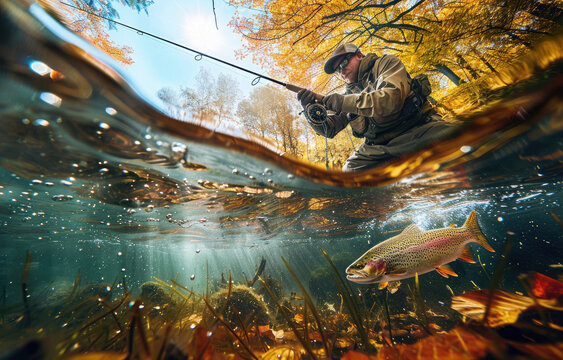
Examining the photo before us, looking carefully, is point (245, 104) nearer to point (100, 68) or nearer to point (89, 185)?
point (100, 68)

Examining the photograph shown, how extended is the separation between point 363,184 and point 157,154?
5.70 metres

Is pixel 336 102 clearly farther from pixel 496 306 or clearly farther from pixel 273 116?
pixel 496 306

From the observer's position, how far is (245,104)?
5.37m

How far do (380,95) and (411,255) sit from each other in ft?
9.11

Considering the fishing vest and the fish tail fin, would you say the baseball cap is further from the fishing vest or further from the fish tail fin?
the fish tail fin

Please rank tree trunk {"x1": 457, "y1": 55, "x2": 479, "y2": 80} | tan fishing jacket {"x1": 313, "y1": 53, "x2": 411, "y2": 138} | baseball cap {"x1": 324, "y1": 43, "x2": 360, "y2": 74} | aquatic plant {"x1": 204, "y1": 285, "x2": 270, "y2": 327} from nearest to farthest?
tan fishing jacket {"x1": 313, "y1": 53, "x2": 411, "y2": 138}, baseball cap {"x1": 324, "y1": 43, "x2": 360, "y2": 74}, tree trunk {"x1": 457, "y1": 55, "x2": 479, "y2": 80}, aquatic plant {"x1": 204, "y1": 285, "x2": 270, "y2": 327}

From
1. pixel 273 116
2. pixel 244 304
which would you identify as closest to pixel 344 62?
pixel 273 116

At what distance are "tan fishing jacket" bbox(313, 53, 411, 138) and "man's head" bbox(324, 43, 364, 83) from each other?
0.19 m

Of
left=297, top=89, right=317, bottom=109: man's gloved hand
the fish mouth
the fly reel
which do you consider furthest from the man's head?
the fish mouth

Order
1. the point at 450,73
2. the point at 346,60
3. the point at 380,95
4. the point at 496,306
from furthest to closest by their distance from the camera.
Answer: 1. the point at 450,73
2. the point at 346,60
3. the point at 380,95
4. the point at 496,306

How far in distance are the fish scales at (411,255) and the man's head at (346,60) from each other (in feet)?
12.4

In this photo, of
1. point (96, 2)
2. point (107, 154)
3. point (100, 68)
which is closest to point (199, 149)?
point (100, 68)

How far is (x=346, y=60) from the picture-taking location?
14.1ft

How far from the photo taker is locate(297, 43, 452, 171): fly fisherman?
3.37m
